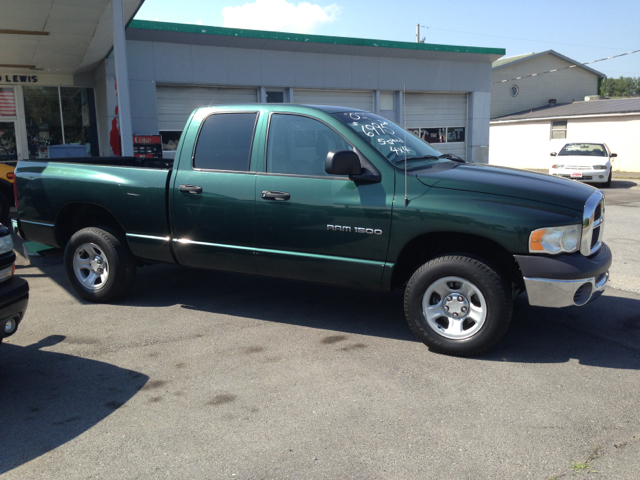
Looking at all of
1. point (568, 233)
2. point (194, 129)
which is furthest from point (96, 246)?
point (568, 233)

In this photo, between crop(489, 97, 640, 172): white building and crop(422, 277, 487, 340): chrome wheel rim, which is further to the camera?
crop(489, 97, 640, 172): white building

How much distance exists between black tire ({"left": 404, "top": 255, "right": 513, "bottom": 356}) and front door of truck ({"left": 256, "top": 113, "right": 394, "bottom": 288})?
418 mm

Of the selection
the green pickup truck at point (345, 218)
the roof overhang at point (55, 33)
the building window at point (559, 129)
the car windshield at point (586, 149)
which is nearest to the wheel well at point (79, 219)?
the green pickup truck at point (345, 218)

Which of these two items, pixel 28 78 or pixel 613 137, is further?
pixel 613 137

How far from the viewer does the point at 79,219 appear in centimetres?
611

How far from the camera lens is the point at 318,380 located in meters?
3.95

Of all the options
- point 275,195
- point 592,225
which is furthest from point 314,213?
point 592,225

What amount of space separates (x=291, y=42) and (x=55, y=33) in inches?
290

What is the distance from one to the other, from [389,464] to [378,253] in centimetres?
193

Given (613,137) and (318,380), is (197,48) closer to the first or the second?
(318,380)

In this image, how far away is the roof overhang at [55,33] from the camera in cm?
997

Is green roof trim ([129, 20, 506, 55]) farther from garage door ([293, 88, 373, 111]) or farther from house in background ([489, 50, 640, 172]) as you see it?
house in background ([489, 50, 640, 172])

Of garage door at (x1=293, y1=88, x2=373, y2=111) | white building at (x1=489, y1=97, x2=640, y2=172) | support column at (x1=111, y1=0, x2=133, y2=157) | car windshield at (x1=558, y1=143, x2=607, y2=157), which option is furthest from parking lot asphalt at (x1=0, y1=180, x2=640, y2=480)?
white building at (x1=489, y1=97, x2=640, y2=172)

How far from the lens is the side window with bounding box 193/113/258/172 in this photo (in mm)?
5129
